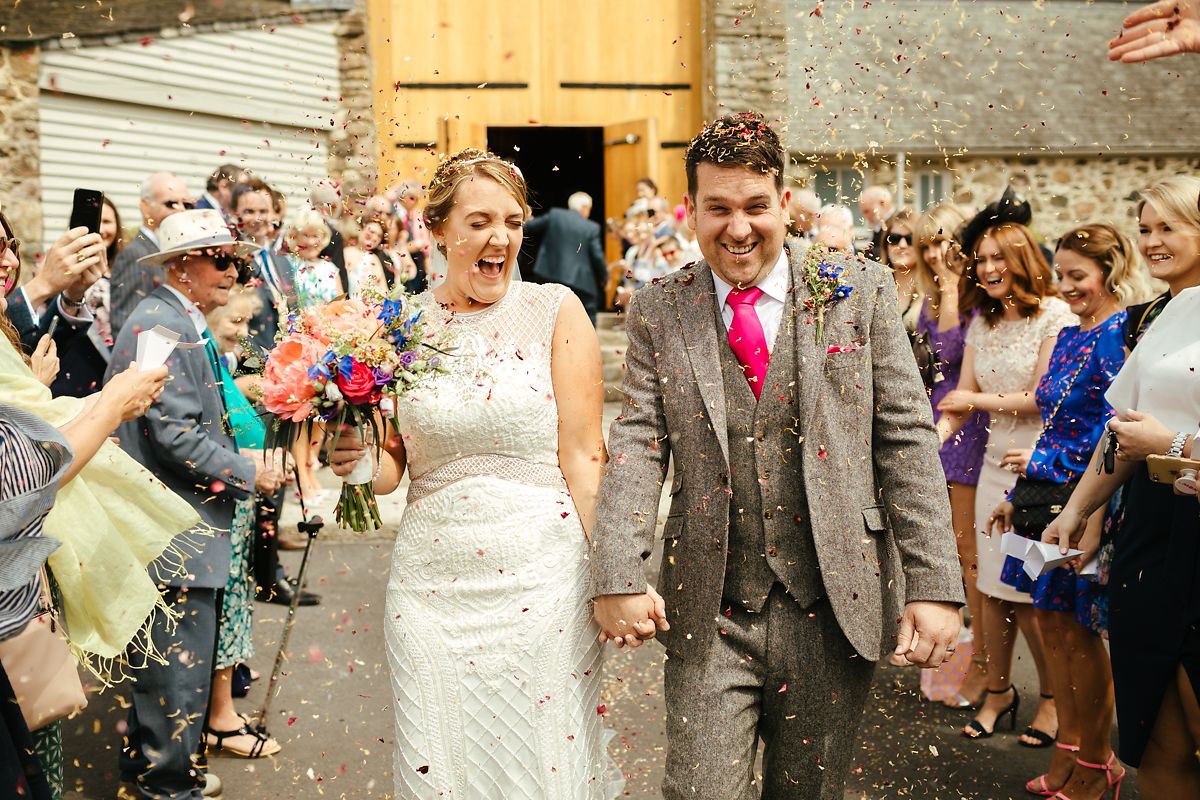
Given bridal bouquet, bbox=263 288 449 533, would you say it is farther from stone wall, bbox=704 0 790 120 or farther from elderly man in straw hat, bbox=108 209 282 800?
stone wall, bbox=704 0 790 120

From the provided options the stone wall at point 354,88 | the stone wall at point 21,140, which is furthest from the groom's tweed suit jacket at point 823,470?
the stone wall at point 354,88

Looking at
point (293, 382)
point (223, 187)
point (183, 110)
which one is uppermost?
point (183, 110)

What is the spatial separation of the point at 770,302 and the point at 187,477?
8.73 ft

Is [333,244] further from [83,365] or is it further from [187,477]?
[187,477]

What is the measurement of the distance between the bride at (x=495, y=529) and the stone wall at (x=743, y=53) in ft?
39.5

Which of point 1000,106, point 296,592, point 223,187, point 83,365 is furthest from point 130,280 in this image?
point 1000,106

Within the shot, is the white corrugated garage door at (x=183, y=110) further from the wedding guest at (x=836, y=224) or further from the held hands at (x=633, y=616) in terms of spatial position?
the held hands at (x=633, y=616)

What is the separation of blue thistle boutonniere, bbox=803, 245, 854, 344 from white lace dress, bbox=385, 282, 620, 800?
95cm

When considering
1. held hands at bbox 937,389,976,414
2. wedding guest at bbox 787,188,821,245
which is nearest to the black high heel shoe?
held hands at bbox 937,389,976,414

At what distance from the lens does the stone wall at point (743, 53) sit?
15.2m

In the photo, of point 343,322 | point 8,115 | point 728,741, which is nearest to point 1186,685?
point 728,741

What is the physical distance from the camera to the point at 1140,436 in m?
3.54

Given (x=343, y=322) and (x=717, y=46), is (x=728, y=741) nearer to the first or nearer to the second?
(x=343, y=322)

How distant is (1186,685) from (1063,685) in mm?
1204
